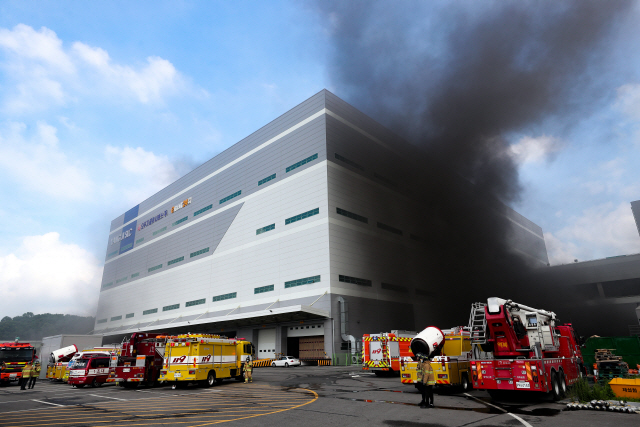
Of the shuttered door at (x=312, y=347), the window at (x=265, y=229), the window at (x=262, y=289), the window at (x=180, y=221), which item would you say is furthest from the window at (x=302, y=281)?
the window at (x=180, y=221)

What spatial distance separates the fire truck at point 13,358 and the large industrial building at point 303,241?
1996cm

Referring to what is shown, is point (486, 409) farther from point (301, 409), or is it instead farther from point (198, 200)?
point (198, 200)

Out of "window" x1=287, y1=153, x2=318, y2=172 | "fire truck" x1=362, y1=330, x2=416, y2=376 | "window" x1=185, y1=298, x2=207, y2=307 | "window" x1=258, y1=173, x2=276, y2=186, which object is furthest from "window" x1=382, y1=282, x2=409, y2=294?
"window" x1=185, y1=298, x2=207, y2=307

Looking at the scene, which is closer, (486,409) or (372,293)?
(486,409)

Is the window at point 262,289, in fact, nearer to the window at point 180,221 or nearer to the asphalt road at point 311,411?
the window at point 180,221

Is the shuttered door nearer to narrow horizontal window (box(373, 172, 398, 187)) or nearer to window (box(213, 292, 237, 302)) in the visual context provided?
window (box(213, 292, 237, 302))

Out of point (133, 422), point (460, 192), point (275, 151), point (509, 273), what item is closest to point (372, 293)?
point (275, 151)

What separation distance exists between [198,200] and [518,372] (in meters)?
56.3

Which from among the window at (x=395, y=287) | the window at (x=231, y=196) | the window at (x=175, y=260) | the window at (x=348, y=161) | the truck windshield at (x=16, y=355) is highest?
the window at (x=348, y=161)

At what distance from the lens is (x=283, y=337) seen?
4356 cm

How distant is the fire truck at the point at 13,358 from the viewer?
25.4 m

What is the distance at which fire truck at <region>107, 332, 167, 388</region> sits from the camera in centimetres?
2058

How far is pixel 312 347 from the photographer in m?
41.6

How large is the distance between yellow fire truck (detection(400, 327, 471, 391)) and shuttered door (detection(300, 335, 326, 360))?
25558 mm
